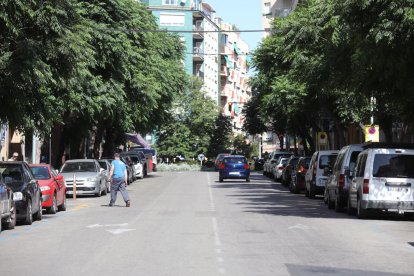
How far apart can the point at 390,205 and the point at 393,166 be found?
1.02 m

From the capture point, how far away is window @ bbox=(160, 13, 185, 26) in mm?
111531

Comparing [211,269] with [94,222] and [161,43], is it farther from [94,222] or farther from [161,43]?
[161,43]

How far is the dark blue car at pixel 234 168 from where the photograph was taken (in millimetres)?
50406

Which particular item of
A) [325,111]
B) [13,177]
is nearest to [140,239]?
[13,177]

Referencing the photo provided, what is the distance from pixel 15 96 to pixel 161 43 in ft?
A: 125

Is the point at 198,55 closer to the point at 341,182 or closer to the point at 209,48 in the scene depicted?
the point at 209,48

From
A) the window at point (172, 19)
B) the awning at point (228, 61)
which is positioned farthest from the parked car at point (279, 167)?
the awning at point (228, 61)

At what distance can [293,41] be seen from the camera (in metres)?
32.4

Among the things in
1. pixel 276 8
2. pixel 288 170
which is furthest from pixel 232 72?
pixel 288 170

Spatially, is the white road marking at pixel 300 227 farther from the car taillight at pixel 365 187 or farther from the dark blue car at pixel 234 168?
the dark blue car at pixel 234 168

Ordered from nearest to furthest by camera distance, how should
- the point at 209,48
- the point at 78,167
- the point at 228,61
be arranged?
the point at 78,167 → the point at 209,48 → the point at 228,61

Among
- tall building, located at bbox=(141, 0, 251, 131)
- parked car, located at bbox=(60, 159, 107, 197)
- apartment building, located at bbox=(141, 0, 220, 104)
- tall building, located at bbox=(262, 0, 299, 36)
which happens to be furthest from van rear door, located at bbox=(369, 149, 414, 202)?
apartment building, located at bbox=(141, 0, 220, 104)

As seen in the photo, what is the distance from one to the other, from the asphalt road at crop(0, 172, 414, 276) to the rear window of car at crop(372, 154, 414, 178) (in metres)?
1.24

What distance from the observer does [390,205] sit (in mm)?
21469
